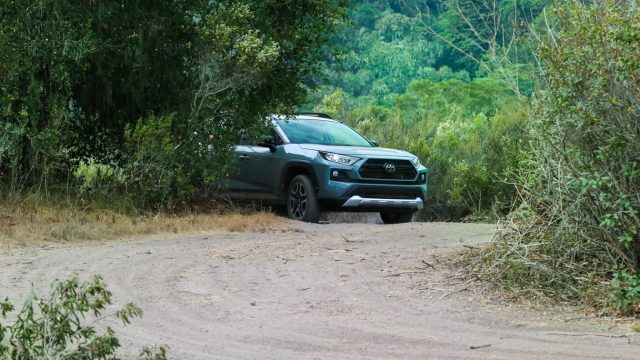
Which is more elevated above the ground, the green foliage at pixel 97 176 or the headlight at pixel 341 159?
the headlight at pixel 341 159

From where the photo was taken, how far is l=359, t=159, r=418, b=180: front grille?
17906 millimetres

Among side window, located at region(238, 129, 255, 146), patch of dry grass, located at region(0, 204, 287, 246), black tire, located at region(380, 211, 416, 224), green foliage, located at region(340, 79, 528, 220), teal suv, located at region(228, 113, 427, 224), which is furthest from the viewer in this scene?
green foliage, located at region(340, 79, 528, 220)

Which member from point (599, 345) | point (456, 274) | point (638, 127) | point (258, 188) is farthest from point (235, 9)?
point (599, 345)

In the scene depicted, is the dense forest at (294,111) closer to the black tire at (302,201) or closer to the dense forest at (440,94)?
the dense forest at (440,94)

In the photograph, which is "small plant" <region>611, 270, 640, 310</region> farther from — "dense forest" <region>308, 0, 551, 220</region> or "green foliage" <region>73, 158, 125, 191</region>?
"green foliage" <region>73, 158, 125, 191</region>

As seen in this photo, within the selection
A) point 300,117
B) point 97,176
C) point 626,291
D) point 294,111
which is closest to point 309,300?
point 626,291

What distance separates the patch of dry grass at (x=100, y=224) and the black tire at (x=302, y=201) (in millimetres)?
618

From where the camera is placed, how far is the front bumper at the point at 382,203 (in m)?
17.6

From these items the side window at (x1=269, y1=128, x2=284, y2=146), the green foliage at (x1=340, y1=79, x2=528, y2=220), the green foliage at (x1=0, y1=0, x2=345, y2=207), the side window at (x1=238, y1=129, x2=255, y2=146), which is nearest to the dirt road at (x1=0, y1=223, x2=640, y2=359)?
the green foliage at (x1=0, y1=0, x2=345, y2=207)

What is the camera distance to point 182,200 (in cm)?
1742

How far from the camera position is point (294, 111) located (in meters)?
18.8

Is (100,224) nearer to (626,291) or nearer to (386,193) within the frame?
(386,193)

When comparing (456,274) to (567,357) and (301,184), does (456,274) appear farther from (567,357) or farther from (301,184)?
(301,184)

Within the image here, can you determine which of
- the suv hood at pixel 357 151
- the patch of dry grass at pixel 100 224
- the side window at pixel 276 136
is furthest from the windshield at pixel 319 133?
the patch of dry grass at pixel 100 224
